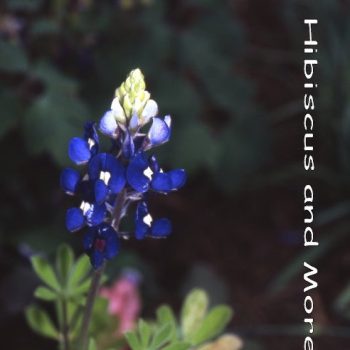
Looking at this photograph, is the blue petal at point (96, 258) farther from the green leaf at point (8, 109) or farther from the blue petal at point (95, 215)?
the green leaf at point (8, 109)

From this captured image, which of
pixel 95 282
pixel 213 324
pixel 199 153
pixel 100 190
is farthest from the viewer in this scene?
pixel 199 153

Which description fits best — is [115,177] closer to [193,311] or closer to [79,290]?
[79,290]

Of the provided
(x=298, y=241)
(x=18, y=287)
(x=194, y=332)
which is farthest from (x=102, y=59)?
(x=194, y=332)

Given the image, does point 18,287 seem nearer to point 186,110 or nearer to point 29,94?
point 29,94

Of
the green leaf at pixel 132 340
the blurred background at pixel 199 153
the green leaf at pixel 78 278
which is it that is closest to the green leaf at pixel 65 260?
the green leaf at pixel 78 278

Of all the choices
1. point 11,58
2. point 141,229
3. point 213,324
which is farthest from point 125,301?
point 141,229

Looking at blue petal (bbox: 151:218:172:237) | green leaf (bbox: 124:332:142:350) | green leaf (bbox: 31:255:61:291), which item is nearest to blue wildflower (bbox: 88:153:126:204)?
blue petal (bbox: 151:218:172:237)

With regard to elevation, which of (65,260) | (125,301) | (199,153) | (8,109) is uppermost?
(199,153)
